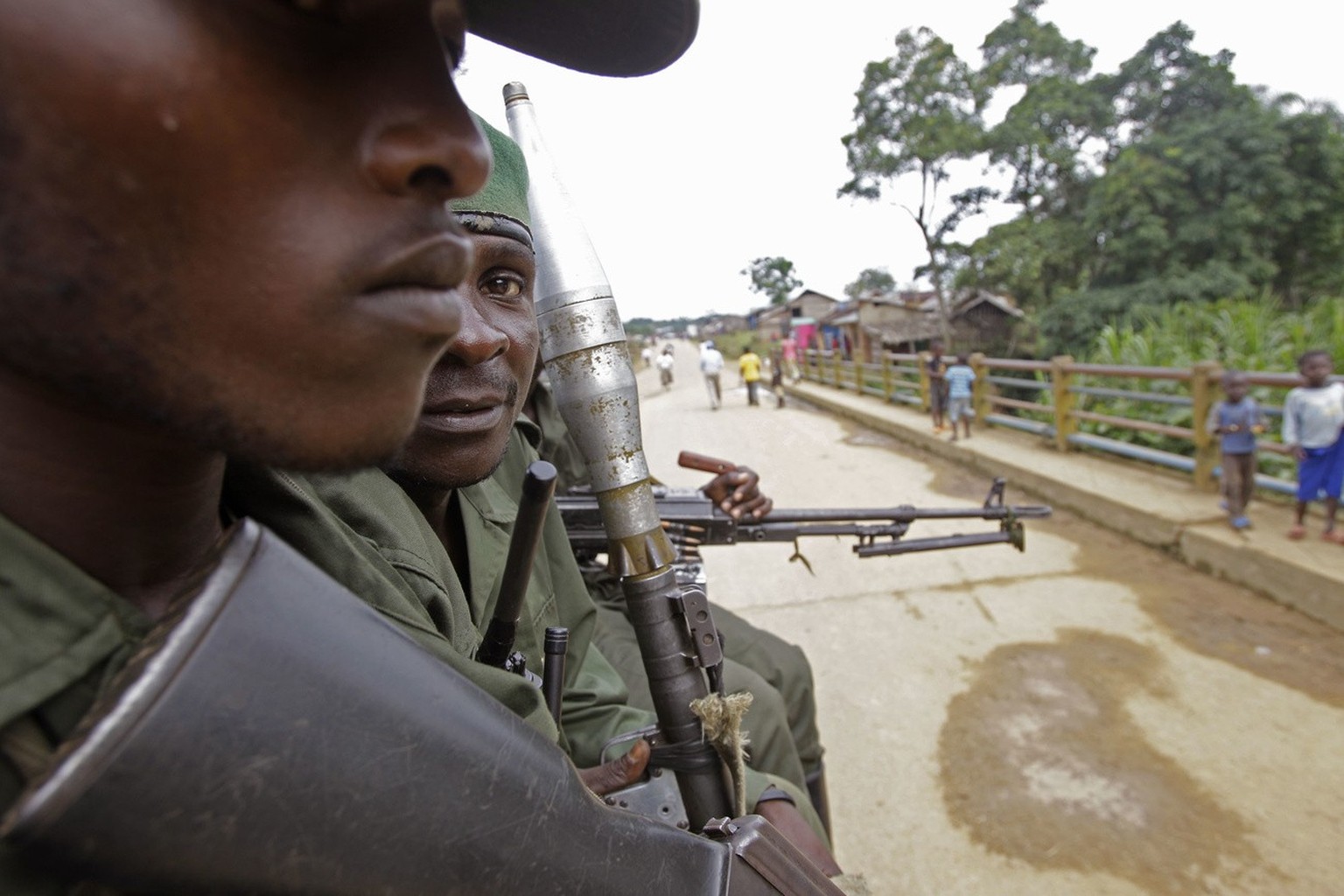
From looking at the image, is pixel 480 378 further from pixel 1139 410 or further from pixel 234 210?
pixel 1139 410

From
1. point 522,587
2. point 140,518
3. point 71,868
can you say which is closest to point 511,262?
point 522,587

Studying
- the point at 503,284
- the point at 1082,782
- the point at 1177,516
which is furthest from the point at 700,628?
the point at 1177,516

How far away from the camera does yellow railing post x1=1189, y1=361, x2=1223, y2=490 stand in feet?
17.7

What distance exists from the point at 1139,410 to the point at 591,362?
26.3ft

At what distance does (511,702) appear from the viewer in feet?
2.98

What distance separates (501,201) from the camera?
4.44ft

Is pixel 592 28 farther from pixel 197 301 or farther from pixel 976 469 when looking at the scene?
pixel 976 469

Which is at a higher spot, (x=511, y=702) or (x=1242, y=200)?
(x=1242, y=200)

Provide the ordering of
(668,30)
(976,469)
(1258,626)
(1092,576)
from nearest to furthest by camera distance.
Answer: (668,30) → (1258,626) → (1092,576) → (976,469)

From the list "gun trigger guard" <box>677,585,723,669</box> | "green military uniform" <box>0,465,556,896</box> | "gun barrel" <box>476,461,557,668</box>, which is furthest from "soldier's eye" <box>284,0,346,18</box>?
"gun trigger guard" <box>677,585,723,669</box>

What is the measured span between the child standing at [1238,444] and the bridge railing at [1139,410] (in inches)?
4.9

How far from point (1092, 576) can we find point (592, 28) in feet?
16.4

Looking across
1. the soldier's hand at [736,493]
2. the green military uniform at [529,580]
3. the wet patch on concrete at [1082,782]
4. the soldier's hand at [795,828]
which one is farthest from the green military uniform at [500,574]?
the wet patch on concrete at [1082,782]

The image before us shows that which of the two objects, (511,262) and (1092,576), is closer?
(511,262)
